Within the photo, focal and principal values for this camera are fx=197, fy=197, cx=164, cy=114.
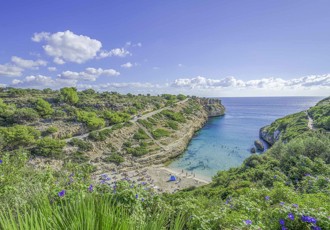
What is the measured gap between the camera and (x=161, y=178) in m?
23.1

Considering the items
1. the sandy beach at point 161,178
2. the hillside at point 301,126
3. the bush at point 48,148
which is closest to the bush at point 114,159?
the sandy beach at point 161,178

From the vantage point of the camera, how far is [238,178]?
42.2ft

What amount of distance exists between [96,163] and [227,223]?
987 inches

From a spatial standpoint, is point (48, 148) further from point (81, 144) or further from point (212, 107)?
point (212, 107)

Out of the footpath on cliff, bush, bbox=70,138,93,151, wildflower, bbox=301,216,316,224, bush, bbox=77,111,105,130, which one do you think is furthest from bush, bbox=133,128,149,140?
wildflower, bbox=301,216,316,224

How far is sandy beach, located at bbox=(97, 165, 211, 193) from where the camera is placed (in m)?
20.9

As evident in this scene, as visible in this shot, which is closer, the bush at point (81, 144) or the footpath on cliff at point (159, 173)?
the footpath on cliff at point (159, 173)

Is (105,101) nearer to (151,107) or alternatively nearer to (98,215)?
(151,107)

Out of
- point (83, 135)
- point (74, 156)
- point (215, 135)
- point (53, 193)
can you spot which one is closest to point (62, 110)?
point (83, 135)

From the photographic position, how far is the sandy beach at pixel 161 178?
68.5ft

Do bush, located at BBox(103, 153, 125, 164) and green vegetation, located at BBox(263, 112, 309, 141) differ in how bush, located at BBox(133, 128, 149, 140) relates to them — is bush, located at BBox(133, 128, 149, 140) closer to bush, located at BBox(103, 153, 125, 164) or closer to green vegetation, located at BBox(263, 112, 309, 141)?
bush, located at BBox(103, 153, 125, 164)

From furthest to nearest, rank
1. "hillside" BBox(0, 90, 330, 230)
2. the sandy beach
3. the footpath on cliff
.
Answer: the footpath on cliff → the sandy beach → "hillside" BBox(0, 90, 330, 230)

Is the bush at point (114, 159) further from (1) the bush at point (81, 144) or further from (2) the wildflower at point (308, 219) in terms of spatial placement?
(2) the wildflower at point (308, 219)

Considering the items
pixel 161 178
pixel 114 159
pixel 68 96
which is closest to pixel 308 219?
pixel 161 178
